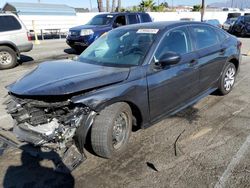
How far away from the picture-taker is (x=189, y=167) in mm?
3566

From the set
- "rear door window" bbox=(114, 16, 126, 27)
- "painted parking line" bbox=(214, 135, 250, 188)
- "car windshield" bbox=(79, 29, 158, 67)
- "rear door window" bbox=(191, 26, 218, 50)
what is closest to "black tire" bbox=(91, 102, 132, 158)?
"car windshield" bbox=(79, 29, 158, 67)

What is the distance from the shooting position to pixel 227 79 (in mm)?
6180

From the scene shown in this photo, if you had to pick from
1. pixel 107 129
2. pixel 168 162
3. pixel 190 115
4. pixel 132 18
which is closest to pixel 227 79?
pixel 190 115

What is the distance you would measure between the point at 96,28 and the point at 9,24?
387cm

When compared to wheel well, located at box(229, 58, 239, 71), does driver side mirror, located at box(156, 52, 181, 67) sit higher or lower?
higher

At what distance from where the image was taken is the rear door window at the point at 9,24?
1028cm

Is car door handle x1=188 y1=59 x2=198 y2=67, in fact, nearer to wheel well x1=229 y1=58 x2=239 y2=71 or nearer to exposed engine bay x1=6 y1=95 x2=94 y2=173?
wheel well x1=229 y1=58 x2=239 y2=71

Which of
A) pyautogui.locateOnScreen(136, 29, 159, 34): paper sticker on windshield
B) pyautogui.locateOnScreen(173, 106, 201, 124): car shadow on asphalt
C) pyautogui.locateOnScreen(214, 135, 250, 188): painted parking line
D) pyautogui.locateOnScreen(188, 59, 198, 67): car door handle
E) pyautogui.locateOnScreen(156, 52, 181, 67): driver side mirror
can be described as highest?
pyautogui.locateOnScreen(136, 29, 159, 34): paper sticker on windshield

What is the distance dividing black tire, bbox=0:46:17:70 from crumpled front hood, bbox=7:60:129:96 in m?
6.75

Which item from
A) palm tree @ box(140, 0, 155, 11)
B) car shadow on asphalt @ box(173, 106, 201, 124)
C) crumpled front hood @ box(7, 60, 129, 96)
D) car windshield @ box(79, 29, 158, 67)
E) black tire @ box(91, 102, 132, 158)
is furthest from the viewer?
palm tree @ box(140, 0, 155, 11)

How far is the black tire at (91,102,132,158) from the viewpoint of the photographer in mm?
3492

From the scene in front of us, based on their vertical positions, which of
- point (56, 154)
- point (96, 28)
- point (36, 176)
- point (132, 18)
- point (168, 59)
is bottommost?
point (36, 176)

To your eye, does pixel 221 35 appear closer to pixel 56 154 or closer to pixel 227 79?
pixel 227 79

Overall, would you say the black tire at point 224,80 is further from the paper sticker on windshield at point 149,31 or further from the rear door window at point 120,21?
the rear door window at point 120,21
